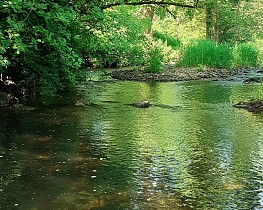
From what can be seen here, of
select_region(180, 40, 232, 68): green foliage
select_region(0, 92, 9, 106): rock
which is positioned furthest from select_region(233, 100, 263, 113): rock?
select_region(180, 40, 232, 68): green foliage

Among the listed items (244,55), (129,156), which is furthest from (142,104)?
(244,55)

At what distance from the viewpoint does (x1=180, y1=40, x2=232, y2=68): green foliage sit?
822 inches

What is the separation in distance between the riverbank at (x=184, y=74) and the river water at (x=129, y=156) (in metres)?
5.92

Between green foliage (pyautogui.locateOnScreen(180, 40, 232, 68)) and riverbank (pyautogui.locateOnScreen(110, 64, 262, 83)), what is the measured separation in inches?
23.9

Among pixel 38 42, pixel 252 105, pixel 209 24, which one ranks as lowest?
pixel 252 105

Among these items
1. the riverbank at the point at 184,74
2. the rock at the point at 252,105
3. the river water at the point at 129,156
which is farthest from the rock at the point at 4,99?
the riverbank at the point at 184,74

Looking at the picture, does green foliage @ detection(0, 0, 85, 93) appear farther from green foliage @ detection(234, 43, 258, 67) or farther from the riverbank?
green foliage @ detection(234, 43, 258, 67)

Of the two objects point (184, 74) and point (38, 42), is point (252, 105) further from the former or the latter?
point (184, 74)

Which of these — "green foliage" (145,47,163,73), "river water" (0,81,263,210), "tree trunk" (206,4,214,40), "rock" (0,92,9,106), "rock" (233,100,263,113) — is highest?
"tree trunk" (206,4,214,40)

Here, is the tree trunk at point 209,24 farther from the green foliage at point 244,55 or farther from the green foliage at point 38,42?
the green foliage at point 38,42

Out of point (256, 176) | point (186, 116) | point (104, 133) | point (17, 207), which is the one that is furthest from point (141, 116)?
point (17, 207)

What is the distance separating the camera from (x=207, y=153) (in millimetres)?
7039

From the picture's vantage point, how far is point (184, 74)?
1881 cm

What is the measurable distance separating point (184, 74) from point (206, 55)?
2786 mm
